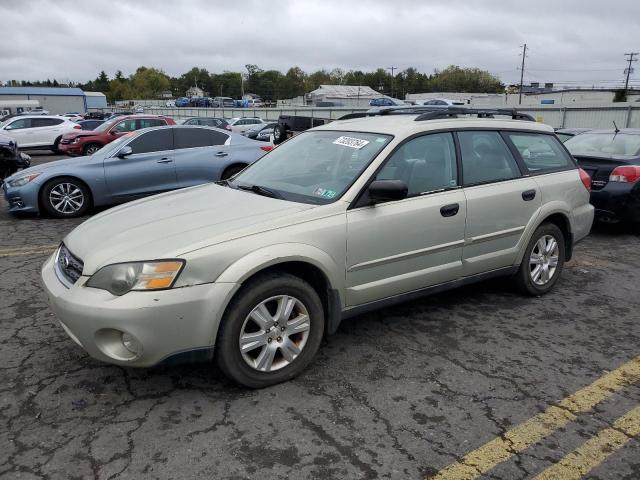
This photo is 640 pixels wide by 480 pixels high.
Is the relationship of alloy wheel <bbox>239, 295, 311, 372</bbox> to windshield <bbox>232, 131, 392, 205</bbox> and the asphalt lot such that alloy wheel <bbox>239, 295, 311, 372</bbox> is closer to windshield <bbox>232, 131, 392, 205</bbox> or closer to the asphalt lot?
the asphalt lot

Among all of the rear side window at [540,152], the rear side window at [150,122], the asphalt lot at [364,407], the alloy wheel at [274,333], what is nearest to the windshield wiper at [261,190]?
the alloy wheel at [274,333]

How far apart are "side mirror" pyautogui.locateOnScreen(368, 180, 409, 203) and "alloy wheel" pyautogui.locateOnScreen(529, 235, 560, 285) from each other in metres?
1.92

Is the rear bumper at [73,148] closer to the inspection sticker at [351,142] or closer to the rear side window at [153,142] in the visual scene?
the rear side window at [153,142]

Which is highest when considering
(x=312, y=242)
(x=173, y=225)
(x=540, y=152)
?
(x=540, y=152)

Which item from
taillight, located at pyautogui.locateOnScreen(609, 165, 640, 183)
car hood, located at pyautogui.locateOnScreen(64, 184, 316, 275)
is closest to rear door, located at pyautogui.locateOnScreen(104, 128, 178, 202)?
car hood, located at pyautogui.locateOnScreen(64, 184, 316, 275)

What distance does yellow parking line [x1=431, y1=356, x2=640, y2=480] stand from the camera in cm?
252

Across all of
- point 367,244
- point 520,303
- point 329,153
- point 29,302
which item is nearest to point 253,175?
point 329,153

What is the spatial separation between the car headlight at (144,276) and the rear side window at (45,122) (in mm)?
21727

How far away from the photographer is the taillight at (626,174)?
6.97m

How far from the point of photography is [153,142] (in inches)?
353

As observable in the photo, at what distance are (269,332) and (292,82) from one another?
427ft

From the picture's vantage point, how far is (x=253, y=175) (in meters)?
4.29

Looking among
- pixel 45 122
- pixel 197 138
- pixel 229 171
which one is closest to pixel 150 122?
pixel 197 138

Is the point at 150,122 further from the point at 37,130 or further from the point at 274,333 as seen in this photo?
the point at 274,333
